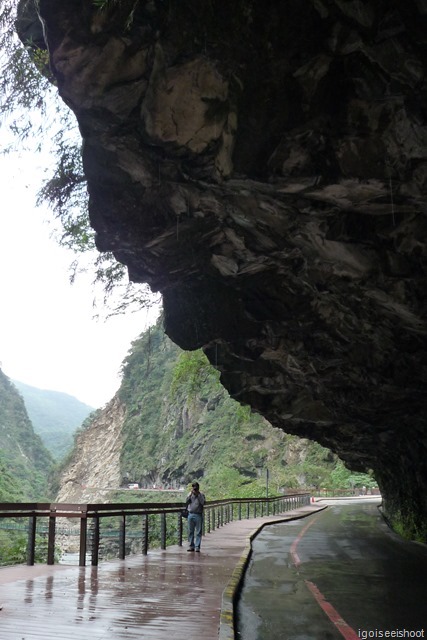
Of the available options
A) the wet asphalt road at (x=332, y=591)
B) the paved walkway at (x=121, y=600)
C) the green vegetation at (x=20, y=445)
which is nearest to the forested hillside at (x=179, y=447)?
the green vegetation at (x=20, y=445)

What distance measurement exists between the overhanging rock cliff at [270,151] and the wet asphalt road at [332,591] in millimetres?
4400

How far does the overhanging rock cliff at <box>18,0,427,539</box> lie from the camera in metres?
6.70

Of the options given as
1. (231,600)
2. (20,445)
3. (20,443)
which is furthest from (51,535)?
(20,443)

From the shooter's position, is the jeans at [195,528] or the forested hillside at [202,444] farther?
the forested hillside at [202,444]

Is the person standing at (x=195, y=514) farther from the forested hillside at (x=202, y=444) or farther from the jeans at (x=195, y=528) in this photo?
the forested hillside at (x=202, y=444)

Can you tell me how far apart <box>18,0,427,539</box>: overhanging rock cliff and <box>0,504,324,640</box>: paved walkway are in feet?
18.3

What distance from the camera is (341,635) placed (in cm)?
659

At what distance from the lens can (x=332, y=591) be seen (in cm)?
962

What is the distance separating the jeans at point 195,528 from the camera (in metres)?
14.2

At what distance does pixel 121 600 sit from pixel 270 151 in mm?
6456

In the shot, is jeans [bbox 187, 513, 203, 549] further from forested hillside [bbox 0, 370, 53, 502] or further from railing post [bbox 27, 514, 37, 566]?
forested hillside [bbox 0, 370, 53, 502]

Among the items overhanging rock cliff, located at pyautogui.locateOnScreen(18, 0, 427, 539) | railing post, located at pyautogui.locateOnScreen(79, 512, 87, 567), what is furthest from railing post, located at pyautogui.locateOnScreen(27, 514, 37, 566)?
overhanging rock cliff, located at pyautogui.locateOnScreen(18, 0, 427, 539)

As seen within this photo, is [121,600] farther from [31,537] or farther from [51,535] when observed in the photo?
[31,537]

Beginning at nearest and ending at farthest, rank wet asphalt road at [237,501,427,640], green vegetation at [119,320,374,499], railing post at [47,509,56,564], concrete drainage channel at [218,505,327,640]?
concrete drainage channel at [218,505,327,640]
wet asphalt road at [237,501,427,640]
railing post at [47,509,56,564]
green vegetation at [119,320,374,499]
